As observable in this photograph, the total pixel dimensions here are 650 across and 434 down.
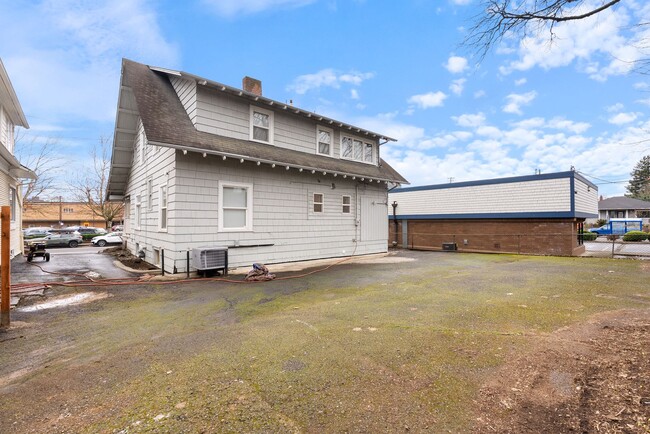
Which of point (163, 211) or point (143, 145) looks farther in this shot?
point (143, 145)

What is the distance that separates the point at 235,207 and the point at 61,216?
67.5m

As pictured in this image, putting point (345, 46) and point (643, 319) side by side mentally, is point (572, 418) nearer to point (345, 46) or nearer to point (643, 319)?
point (643, 319)

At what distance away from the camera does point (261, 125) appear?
1159 centimetres

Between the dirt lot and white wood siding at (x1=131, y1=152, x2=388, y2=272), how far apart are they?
322 centimetres

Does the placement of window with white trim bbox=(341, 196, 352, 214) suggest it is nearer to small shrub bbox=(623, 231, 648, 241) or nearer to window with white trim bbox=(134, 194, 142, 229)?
window with white trim bbox=(134, 194, 142, 229)

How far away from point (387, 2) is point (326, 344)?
7.72m

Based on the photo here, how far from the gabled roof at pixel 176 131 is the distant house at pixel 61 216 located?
168 ft

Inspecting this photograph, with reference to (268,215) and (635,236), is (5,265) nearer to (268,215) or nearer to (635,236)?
(268,215)

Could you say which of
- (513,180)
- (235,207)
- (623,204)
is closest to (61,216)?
(235,207)

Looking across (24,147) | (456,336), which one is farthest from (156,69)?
(24,147)

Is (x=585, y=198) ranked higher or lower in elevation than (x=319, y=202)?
higher

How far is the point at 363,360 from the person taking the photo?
138 inches

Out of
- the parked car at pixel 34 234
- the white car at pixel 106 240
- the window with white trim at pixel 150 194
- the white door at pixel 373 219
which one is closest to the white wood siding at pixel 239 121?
the window with white trim at pixel 150 194

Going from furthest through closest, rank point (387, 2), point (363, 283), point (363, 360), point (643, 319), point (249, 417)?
point (363, 283)
point (387, 2)
point (643, 319)
point (363, 360)
point (249, 417)
